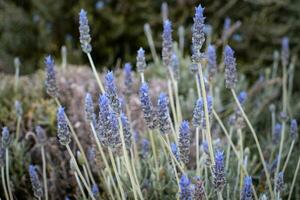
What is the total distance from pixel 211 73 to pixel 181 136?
57cm

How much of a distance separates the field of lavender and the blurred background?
76 cm

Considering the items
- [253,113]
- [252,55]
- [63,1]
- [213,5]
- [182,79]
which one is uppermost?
[63,1]

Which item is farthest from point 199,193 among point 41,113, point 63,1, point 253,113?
point 63,1

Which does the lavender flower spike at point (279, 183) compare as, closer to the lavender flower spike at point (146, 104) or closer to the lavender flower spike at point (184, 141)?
the lavender flower spike at point (184, 141)

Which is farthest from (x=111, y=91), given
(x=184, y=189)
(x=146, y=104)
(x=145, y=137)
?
(x=145, y=137)

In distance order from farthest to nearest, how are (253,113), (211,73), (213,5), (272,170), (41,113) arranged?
(213,5)
(253,113)
(41,113)
(272,170)
(211,73)

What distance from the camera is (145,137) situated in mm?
2502

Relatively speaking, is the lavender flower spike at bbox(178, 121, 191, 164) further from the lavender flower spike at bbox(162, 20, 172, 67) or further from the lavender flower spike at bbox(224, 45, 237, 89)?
the lavender flower spike at bbox(162, 20, 172, 67)

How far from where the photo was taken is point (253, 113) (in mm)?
2994

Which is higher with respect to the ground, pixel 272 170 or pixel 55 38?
pixel 55 38

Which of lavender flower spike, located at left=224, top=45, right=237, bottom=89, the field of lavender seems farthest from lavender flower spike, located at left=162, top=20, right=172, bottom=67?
lavender flower spike, located at left=224, top=45, right=237, bottom=89

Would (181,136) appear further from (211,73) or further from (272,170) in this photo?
(272,170)

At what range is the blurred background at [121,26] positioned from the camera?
3.99 m

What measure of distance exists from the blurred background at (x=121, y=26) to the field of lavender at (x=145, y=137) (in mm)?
764
